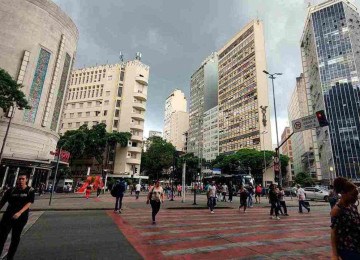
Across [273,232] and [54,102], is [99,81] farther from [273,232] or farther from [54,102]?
[273,232]

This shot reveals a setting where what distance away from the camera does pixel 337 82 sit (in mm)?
80500

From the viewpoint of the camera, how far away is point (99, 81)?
214 feet

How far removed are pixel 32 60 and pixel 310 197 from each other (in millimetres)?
41446

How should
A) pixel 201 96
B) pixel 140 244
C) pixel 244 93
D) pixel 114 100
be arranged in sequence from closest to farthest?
pixel 140 244 < pixel 114 100 < pixel 244 93 < pixel 201 96

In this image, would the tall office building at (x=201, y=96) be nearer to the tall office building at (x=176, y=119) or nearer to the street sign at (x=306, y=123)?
the tall office building at (x=176, y=119)

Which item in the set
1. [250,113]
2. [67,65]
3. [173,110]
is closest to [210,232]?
[67,65]

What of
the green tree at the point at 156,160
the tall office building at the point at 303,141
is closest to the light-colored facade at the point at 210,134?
the green tree at the point at 156,160

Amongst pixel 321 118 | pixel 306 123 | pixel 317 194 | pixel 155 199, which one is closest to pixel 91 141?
pixel 317 194

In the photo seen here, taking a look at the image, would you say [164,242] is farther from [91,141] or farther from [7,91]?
[91,141]

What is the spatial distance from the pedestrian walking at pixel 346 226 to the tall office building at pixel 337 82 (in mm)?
81473

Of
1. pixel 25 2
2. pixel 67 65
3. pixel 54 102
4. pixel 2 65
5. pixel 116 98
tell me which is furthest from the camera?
pixel 116 98

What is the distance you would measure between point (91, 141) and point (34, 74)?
1849 centimetres

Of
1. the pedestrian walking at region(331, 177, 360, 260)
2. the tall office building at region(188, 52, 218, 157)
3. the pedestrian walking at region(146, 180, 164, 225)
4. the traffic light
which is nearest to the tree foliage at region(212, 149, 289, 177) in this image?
the tall office building at region(188, 52, 218, 157)

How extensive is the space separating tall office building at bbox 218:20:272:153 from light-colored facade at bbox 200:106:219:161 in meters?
4.71
